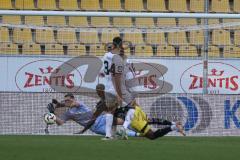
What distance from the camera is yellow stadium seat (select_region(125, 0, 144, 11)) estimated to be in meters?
20.6

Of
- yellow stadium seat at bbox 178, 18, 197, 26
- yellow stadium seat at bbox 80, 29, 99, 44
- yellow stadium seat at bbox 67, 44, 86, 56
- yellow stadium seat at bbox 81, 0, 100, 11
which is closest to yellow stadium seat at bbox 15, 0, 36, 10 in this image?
yellow stadium seat at bbox 81, 0, 100, 11

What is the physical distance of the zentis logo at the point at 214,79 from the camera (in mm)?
16219

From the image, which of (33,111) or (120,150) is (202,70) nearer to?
(33,111)

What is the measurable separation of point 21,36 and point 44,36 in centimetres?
51

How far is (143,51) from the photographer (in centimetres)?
1611

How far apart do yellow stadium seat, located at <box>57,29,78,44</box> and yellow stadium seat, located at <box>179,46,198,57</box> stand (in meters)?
2.32

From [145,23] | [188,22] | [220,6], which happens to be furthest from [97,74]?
[220,6]

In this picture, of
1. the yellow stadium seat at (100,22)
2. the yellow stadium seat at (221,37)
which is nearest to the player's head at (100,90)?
the yellow stadium seat at (100,22)

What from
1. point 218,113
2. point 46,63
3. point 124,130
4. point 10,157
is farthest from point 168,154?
point 46,63

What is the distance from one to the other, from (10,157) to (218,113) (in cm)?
835

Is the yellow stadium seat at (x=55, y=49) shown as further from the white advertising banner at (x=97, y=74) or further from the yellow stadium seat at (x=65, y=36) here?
the white advertising banner at (x=97, y=74)

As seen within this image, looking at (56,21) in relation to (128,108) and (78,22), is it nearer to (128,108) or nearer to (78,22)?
(78,22)

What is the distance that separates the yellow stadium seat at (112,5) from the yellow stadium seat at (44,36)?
4138mm

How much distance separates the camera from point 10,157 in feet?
24.8
